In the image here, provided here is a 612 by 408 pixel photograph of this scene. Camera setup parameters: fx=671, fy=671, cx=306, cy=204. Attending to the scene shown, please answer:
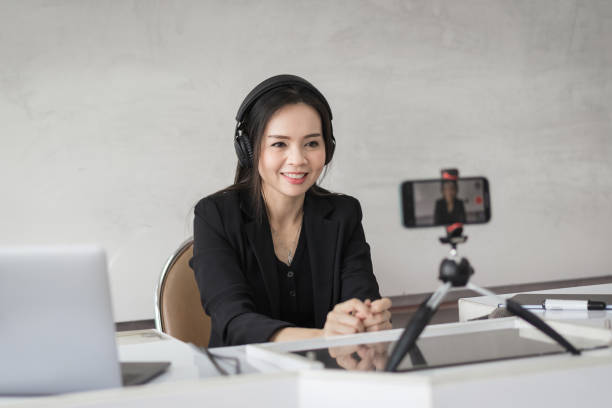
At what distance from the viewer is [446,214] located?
812 mm

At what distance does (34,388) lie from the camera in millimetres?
798

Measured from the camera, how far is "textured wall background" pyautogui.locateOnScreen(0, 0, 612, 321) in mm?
2549

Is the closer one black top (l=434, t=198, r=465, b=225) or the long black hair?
black top (l=434, t=198, r=465, b=225)

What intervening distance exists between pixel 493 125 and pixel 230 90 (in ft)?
4.06

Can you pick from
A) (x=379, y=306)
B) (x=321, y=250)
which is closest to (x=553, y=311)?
(x=379, y=306)

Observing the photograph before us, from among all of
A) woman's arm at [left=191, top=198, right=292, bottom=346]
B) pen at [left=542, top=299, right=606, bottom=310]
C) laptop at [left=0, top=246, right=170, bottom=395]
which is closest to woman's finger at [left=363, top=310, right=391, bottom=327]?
woman's arm at [left=191, top=198, right=292, bottom=346]

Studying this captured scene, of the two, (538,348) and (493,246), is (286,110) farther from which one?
(493,246)

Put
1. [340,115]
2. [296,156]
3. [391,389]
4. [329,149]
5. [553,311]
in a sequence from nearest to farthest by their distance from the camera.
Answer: [391,389], [553,311], [296,156], [329,149], [340,115]

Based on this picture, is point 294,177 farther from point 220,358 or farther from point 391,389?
point 391,389

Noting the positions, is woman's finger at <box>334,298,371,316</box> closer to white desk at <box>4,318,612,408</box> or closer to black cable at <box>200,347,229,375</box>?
black cable at <box>200,347,229,375</box>

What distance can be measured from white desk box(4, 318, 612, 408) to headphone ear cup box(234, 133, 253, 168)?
0.98 m

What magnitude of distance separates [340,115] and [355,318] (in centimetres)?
181

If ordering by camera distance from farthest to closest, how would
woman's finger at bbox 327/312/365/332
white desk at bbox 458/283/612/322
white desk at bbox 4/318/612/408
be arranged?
1. white desk at bbox 458/283/612/322
2. woman's finger at bbox 327/312/365/332
3. white desk at bbox 4/318/612/408

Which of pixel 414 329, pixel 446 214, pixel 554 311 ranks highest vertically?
pixel 446 214
